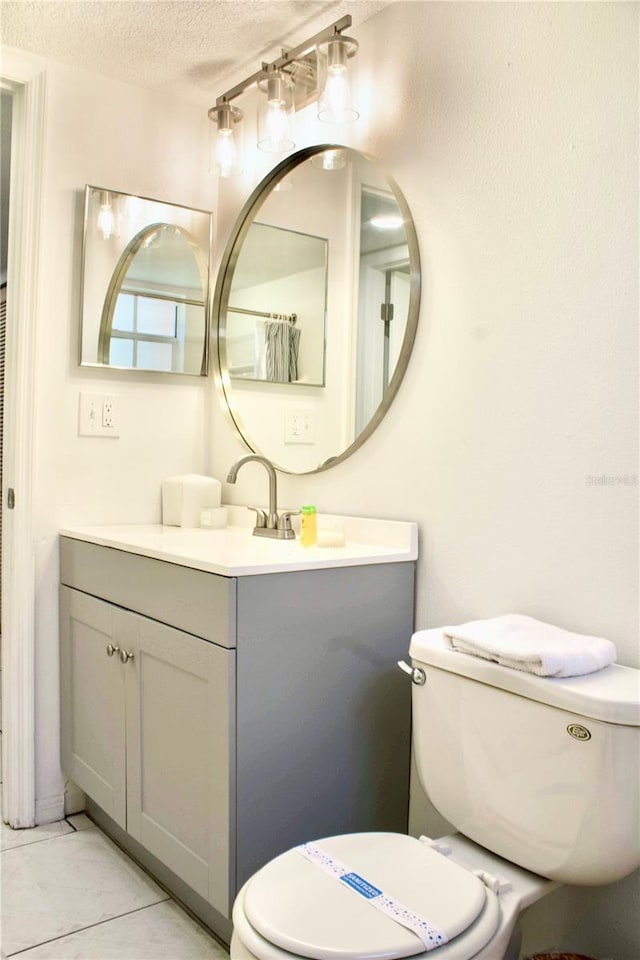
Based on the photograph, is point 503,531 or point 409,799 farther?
point 409,799

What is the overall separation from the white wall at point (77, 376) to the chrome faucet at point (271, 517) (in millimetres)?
445

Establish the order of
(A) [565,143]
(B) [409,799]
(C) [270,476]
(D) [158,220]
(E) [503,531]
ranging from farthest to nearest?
(D) [158,220]
(C) [270,476]
(B) [409,799]
(E) [503,531]
(A) [565,143]

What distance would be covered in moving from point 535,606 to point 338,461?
66cm

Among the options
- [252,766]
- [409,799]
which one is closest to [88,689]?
[252,766]

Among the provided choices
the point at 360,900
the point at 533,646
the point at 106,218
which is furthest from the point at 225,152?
the point at 360,900

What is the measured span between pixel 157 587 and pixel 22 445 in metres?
0.70

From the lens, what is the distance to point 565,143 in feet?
4.72

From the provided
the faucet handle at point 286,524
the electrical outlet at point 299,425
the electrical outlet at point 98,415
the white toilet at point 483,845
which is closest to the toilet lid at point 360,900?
the white toilet at point 483,845

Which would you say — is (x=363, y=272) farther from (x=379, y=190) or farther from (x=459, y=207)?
(x=459, y=207)

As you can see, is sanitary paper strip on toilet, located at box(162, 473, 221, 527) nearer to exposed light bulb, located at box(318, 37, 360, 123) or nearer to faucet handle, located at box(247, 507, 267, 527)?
faucet handle, located at box(247, 507, 267, 527)

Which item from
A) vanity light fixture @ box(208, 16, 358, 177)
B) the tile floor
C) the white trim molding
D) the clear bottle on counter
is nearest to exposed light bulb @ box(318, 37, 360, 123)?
vanity light fixture @ box(208, 16, 358, 177)

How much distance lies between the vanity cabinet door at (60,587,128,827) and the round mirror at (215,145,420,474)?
2.14ft

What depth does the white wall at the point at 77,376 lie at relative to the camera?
6.97ft

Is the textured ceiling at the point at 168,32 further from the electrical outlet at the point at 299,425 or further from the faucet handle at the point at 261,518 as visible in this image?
the faucet handle at the point at 261,518
